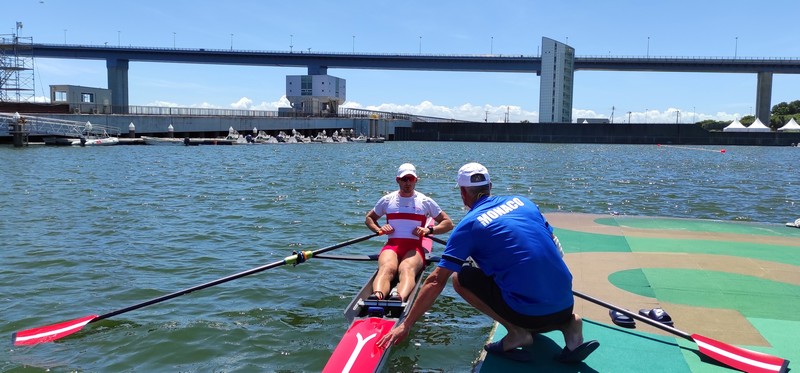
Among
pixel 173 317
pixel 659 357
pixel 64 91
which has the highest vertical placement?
pixel 64 91

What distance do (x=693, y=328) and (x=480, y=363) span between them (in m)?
2.63

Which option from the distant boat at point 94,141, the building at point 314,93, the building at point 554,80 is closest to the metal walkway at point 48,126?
the distant boat at point 94,141

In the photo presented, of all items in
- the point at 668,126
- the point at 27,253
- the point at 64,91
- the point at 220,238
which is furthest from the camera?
the point at 668,126

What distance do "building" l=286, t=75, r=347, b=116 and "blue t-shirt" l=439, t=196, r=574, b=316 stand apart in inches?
4807

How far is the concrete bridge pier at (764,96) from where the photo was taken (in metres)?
118

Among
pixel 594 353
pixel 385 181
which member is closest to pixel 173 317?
pixel 594 353

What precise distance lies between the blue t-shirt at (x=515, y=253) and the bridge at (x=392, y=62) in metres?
132

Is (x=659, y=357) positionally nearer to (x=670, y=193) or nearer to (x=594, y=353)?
(x=594, y=353)

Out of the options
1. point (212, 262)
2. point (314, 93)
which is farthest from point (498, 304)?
point (314, 93)

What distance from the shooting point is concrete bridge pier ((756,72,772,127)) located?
118 metres

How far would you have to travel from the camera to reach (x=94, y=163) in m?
38.3

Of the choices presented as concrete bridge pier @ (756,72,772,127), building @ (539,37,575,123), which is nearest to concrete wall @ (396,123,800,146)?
building @ (539,37,575,123)

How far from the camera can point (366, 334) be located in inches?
241

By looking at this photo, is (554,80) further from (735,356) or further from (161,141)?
(735,356)
